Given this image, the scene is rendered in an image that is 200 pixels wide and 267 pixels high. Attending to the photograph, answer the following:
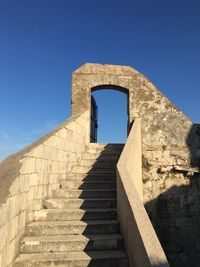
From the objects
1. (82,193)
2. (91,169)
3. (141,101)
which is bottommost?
(82,193)

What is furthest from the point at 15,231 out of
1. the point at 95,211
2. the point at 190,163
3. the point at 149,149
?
the point at 190,163

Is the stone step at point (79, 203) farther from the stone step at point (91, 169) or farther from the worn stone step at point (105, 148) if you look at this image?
the worn stone step at point (105, 148)

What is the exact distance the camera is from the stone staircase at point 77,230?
3.54 meters

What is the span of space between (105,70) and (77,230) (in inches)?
221

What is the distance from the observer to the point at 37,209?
4.54m

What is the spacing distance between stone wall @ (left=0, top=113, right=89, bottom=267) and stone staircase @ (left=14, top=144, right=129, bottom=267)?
193 millimetres

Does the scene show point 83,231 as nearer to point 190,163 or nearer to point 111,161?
point 111,161

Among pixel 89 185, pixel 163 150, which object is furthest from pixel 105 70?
pixel 89 185

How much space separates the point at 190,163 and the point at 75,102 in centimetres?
362

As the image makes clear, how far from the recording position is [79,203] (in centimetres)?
490

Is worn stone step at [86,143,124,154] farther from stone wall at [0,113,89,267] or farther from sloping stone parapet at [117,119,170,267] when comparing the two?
sloping stone parapet at [117,119,170,267]

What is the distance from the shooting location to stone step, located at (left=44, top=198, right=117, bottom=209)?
483 centimetres

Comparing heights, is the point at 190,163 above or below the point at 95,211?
above

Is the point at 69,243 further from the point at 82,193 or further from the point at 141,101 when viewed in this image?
the point at 141,101
